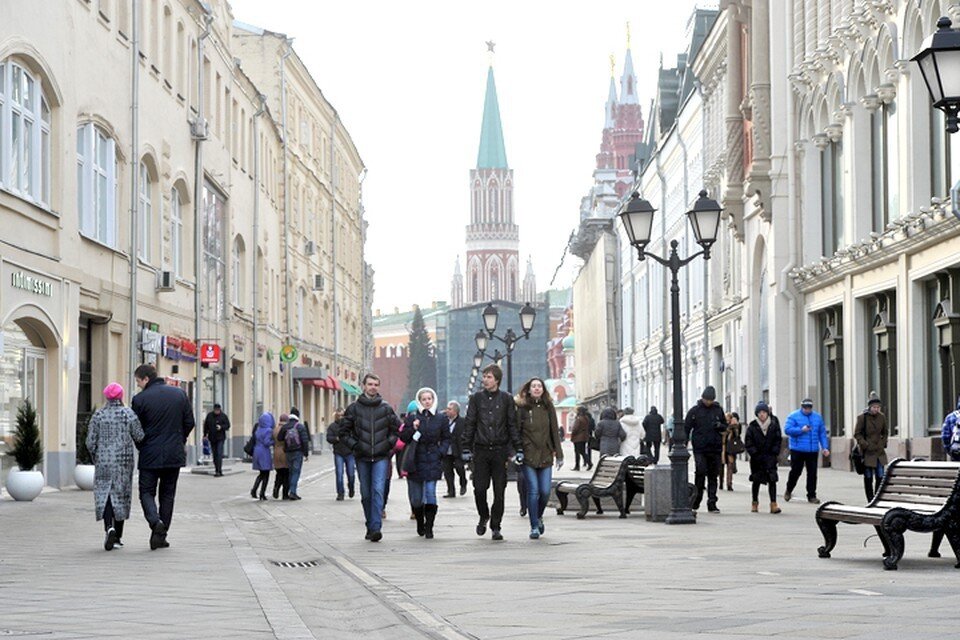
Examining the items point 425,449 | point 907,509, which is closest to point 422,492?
point 425,449

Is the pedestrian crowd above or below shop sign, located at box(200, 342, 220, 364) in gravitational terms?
below

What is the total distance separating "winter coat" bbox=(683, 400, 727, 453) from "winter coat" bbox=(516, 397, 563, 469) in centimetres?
598

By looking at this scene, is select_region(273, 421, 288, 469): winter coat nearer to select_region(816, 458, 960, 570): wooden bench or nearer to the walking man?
the walking man

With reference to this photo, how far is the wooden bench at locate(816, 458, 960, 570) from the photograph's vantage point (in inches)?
524

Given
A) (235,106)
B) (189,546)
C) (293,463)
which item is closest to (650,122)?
(235,106)

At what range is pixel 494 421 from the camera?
17781mm

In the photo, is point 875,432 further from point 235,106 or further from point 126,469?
point 235,106

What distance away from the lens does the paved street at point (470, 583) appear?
381 inches

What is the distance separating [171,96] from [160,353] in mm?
6004

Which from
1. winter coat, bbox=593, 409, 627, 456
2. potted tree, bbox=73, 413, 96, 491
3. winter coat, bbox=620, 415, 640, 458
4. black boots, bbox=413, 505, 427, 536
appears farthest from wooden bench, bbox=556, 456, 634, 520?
winter coat, bbox=593, 409, 627, 456

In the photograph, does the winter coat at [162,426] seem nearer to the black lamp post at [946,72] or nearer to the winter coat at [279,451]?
the black lamp post at [946,72]

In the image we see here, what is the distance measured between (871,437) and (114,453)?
1204 centimetres

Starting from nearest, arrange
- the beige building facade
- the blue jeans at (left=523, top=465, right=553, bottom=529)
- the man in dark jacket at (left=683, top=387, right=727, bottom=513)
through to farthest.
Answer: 1. the blue jeans at (left=523, top=465, right=553, bottom=529)
2. the man in dark jacket at (left=683, top=387, right=727, bottom=513)
3. the beige building facade

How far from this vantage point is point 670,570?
1345cm
